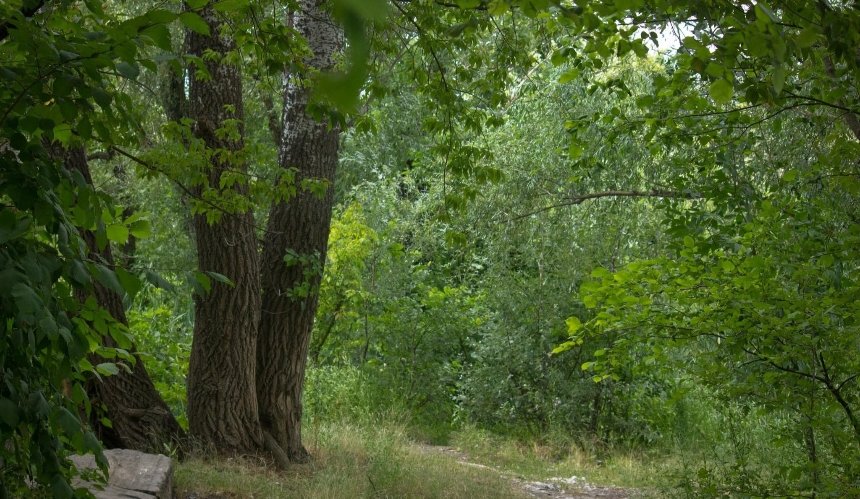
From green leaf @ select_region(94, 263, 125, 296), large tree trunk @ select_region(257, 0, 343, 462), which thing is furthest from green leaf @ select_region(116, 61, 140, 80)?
large tree trunk @ select_region(257, 0, 343, 462)

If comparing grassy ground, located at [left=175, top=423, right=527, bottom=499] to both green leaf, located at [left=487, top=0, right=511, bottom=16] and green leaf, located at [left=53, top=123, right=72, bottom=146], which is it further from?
green leaf, located at [left=487, top=0, right=511, bottom=16]

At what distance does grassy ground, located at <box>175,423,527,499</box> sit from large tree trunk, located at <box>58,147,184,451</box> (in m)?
0.32

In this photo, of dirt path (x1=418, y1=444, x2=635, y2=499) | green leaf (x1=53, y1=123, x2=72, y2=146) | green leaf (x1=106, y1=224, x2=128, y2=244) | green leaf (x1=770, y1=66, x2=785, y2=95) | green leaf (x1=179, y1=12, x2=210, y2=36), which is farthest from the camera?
dirt path (x1=418, y1=444, x2=635, y2=499)

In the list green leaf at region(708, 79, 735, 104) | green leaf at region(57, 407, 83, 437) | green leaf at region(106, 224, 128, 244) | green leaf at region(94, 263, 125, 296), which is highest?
green leaf at region(708, 79, 735, 104)

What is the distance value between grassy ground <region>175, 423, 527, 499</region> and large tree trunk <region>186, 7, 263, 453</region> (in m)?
Answer: 0.31

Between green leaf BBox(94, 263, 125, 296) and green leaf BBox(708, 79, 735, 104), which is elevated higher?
green leaf BBox(708, 79, 735, 104)

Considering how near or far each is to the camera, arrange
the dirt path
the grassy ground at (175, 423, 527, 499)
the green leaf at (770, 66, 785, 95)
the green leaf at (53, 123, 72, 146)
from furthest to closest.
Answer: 1. the dirt path
2. the grassy ground at (175, 423, 527, 499)
3. the green leaf at (53, 123, 72, 146)
4. the green leaf at (770, 66, 785, 95)

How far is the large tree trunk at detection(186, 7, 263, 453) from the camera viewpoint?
6.66 metres

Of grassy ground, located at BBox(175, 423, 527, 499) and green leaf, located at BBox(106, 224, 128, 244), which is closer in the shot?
green leaf, located at BBox(106, 224, 128, 244)

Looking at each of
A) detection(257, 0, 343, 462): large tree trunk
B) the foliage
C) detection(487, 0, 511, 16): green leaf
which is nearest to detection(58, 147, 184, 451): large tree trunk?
detection(257, 0, 343, 462): large tree trunk

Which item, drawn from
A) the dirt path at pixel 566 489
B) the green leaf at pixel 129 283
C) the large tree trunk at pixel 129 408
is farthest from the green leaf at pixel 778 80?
the dirt path at pixel 566 489

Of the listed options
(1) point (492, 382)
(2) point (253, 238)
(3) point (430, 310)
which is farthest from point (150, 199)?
(2) point (253, 238)

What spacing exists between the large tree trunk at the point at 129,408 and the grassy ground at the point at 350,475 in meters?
0.32

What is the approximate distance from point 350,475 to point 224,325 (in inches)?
59.6
